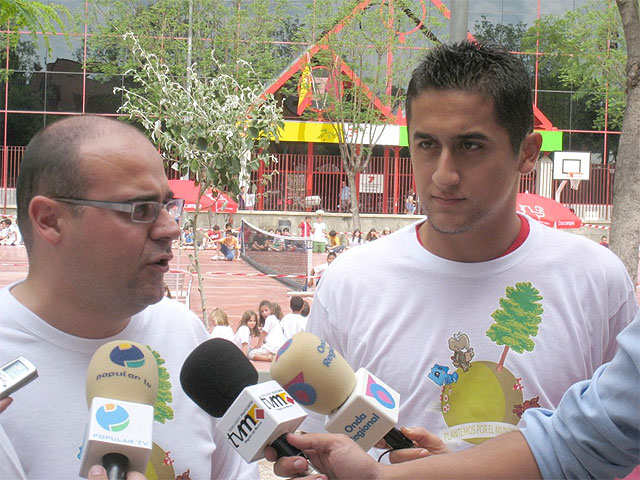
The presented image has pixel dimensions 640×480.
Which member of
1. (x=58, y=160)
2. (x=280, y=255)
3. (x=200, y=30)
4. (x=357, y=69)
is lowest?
(x=280, y=255)

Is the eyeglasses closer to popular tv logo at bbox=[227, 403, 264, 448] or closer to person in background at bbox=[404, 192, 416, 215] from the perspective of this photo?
popular tv logo at bbox=[227, 403, 264, 448]

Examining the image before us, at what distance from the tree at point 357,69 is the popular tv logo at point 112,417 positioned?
76.6ft

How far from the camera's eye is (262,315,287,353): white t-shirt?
9164mm

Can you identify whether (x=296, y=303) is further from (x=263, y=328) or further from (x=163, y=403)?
(x=163, y=403)

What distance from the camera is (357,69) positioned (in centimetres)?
2545

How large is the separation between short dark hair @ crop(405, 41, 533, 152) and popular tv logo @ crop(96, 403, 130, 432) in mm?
1285

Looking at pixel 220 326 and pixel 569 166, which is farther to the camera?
pixel 569 166


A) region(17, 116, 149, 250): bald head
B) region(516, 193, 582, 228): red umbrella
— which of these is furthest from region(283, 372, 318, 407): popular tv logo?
region(516, 193, 582, 228): red umbrella

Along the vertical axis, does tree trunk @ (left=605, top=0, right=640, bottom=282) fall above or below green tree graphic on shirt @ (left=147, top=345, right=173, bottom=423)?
above

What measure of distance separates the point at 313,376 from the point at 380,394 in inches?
5.8

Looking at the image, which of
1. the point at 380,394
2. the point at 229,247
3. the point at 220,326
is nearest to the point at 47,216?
the point at 380,394

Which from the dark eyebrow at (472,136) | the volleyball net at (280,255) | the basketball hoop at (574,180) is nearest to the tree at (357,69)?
the basketball hoop at (574,180)

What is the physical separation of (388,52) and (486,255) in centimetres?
2393

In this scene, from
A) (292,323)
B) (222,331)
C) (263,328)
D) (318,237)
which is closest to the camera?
(222,331)
